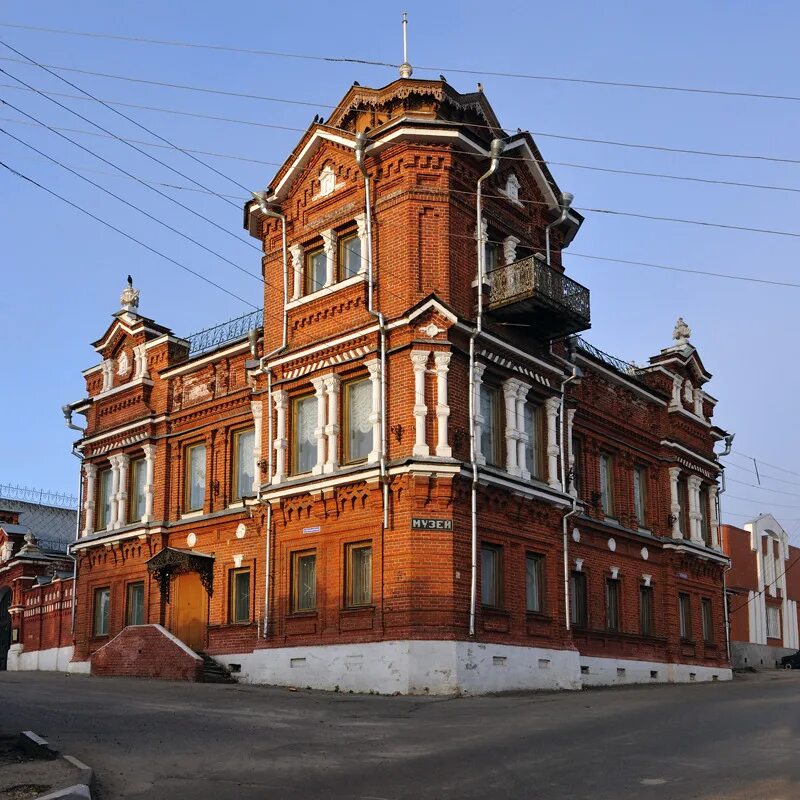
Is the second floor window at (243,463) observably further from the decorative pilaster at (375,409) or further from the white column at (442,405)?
the white column at (442,405)

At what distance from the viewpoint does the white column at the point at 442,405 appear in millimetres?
22453

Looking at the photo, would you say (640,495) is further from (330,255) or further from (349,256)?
(330,255)

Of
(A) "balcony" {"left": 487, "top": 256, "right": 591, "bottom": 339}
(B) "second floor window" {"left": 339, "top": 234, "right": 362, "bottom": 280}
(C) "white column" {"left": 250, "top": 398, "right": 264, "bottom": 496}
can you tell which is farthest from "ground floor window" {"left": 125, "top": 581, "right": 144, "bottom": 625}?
(A) "balcony" {"left": 487, "top": 256, "right": 591, "bottom": 339}

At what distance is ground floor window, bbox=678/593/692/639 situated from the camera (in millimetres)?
33312

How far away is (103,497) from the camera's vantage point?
3325cm

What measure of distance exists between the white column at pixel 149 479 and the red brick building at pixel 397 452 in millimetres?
90

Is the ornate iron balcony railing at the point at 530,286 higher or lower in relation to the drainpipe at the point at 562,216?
lower

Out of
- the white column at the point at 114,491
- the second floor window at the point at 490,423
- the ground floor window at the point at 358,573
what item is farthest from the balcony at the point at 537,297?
the white column at the point at 114,491

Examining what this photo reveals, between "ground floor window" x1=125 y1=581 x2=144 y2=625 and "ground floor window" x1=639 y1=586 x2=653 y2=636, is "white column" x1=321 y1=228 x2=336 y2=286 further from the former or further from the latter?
"ground floor window" x1=639 y1=586 x2=653 y2=636

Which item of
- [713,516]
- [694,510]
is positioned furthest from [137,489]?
[713,516]

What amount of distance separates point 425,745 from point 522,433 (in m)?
12.4

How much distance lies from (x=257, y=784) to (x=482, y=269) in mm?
15916

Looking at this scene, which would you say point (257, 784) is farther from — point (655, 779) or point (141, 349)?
point (141, 349)

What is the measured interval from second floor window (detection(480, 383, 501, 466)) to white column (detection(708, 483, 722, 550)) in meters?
14.0
